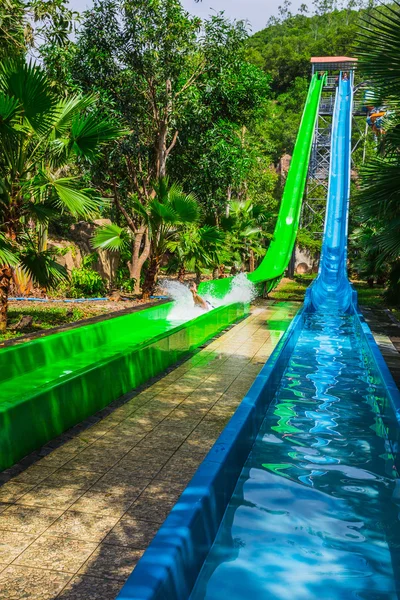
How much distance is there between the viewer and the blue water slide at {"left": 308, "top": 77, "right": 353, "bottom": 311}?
14.7 m

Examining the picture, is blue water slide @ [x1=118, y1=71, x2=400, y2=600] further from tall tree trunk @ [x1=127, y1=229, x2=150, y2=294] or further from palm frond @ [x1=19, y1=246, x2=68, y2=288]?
tall tree trunk @ [x1=127, y1=229, x2=150, y2=294]

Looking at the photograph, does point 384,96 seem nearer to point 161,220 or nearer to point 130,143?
point 161,220

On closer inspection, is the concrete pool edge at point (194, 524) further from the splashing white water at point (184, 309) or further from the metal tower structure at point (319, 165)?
the metal tower structure at point (319, 165)

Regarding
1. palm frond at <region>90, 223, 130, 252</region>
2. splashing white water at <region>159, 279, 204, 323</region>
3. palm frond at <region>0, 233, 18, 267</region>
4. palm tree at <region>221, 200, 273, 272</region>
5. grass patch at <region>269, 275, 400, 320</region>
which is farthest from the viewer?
palm tree at <region>221, 200, 273, 272</region>

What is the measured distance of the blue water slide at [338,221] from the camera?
14.7 m

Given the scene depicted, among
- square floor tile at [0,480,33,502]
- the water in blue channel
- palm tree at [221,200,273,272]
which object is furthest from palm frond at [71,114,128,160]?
palm tree at [221,200,273,272]

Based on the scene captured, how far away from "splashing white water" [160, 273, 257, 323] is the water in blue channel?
5819mm

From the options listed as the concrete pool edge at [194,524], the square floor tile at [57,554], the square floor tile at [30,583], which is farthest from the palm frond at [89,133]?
the square floor tile at [30,583]

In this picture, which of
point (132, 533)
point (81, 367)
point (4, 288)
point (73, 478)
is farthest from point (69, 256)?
point (132, 533)

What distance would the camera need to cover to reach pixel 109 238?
13.3m

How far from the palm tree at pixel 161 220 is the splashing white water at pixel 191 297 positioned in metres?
1.12

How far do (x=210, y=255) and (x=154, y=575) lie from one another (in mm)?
11939

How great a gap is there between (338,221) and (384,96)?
54.6ft

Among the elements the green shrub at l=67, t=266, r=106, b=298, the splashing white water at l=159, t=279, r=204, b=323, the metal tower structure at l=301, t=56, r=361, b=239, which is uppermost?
the metal tower structure at l=301, t=56, r=361, b=239
